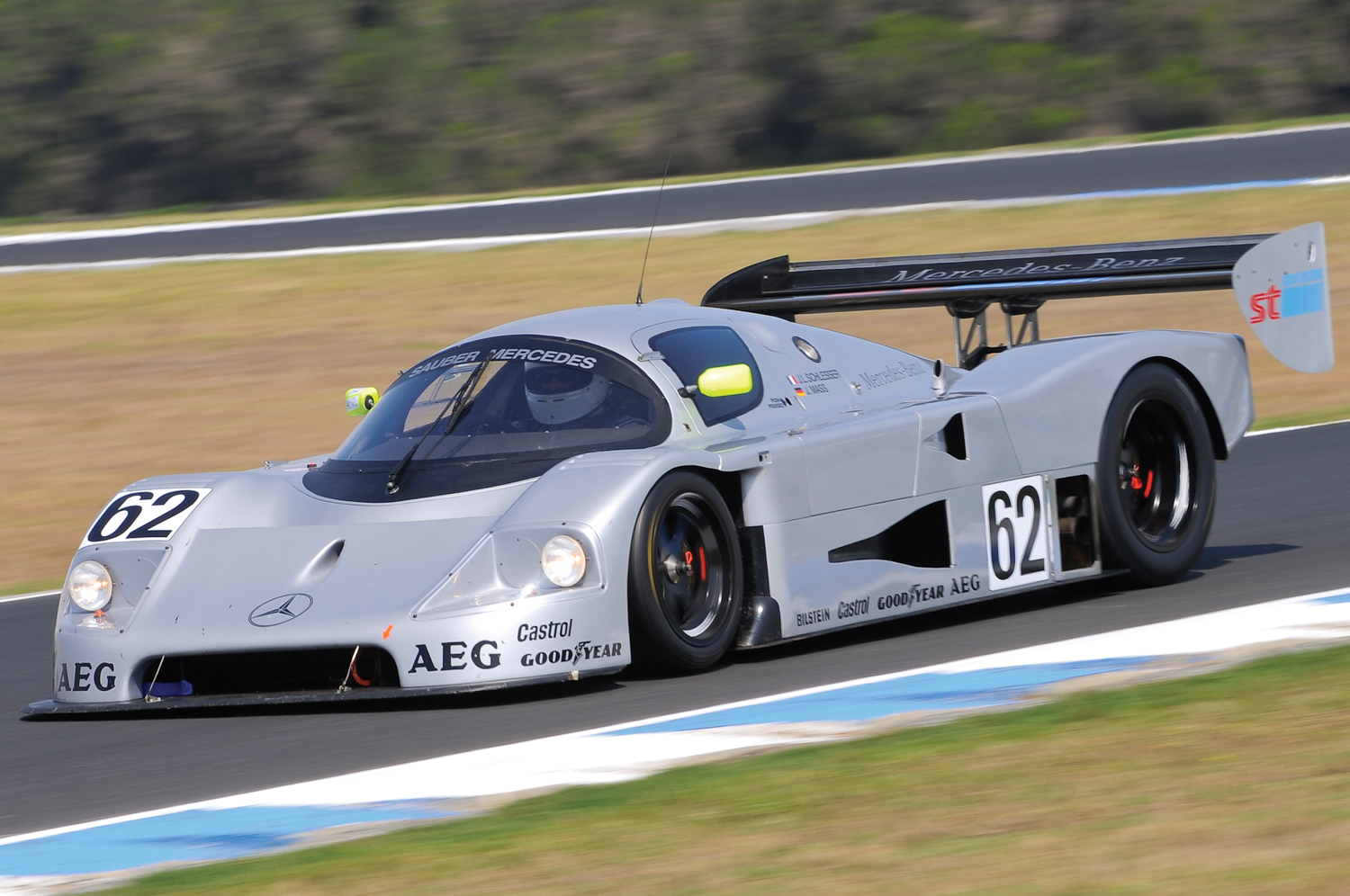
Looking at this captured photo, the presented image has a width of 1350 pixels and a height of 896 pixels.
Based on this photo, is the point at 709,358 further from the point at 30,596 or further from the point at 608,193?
the point at 608,193

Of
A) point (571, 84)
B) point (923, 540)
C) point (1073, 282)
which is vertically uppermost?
point (571, 84)

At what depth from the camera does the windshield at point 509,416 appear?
6.55 m

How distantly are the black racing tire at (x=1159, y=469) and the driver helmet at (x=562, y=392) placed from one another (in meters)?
2.22

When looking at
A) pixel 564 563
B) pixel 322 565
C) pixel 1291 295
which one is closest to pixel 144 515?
pixel 322 565

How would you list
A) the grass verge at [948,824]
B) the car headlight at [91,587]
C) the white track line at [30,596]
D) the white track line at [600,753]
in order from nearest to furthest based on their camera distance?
1. the grass verge at [948,824]
2. the white track line at [600,753]
3. the car headlight at [91,587]
4. the white track line at [30,596]

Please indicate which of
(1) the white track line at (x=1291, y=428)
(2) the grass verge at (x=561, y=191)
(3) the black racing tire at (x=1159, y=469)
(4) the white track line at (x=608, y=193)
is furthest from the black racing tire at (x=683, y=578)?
(2) the grass verge at (x=561, y=191)

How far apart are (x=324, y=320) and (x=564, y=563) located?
13.9m

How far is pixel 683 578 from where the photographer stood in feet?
20.7

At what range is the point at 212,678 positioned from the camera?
242 inches

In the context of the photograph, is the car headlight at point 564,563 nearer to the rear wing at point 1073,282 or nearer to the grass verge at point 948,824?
the grass verge at point 948,824

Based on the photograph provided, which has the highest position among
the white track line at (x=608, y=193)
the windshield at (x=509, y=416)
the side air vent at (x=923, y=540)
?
the white track line at (x=608, y=193)

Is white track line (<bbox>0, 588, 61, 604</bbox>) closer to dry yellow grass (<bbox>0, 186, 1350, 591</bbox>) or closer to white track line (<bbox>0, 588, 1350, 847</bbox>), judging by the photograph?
dry yellow grass (<bbox>0, 186, 1350, 591</bbox>)

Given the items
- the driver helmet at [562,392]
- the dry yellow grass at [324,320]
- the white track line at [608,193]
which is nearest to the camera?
the driver helmet at [562,392]

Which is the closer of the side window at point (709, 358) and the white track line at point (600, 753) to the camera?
the white track line at point (600, 753)
